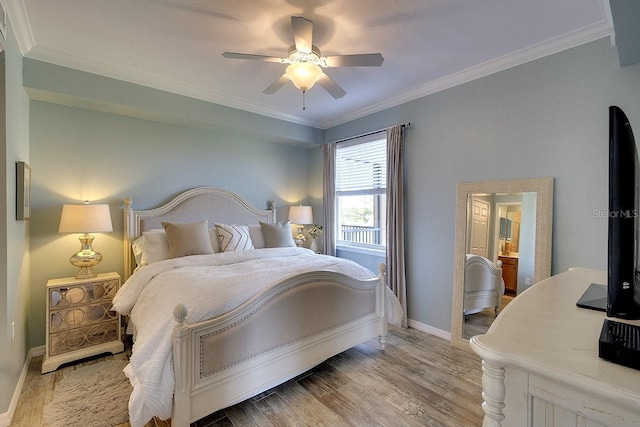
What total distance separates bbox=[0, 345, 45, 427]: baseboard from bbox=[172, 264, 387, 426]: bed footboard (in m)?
1.20

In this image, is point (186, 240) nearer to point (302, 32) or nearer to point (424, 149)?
point (302, 32)

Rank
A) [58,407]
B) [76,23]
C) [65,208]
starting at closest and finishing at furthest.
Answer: [58,407] → [76,23] → [65,208]

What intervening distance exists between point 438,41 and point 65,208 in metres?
3.59

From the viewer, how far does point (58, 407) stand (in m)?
2.12

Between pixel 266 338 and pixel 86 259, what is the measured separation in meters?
2.03

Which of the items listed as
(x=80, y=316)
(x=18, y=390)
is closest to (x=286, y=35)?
(x=80, y=316)

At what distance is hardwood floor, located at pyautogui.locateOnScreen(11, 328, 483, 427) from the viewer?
6.63 feet

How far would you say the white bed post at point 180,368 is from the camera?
1.72 metres

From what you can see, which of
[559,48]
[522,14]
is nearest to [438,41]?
[522,14]

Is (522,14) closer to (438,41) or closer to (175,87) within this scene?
(438,41)

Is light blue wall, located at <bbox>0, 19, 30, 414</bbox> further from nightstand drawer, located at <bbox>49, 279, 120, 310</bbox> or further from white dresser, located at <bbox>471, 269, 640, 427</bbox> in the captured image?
white dresser, located at <bbox>471, 269, 640, 427</bbox>

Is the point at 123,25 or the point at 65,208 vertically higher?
the point at 123,25

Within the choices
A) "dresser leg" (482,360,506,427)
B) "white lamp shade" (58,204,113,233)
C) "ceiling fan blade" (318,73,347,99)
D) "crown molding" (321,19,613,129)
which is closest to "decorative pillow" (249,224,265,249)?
"white lamp shade" (58,204,113,233)

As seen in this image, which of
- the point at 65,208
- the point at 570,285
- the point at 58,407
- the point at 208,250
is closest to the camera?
the point at 570,285
